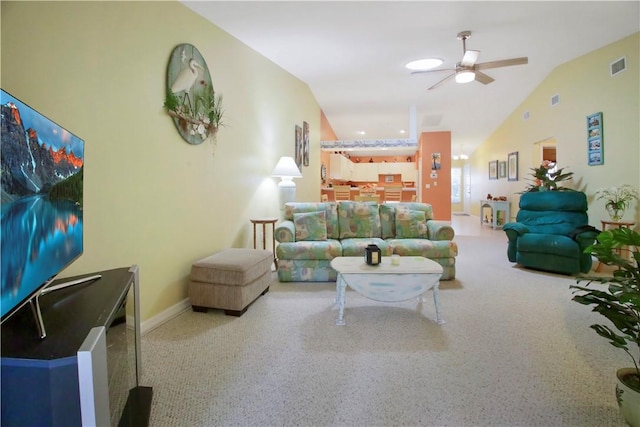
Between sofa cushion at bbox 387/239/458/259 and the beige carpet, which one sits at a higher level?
sofa cushion at bbox 387/239/458/259

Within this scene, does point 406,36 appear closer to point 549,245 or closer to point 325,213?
point 325,213

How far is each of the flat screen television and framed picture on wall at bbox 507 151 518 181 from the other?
838 centimetres

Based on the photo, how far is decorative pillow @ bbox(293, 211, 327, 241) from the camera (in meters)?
3.82

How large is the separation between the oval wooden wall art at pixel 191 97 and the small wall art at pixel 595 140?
5.17 metres

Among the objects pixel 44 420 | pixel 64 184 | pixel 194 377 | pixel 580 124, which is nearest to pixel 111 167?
pixel 64 184

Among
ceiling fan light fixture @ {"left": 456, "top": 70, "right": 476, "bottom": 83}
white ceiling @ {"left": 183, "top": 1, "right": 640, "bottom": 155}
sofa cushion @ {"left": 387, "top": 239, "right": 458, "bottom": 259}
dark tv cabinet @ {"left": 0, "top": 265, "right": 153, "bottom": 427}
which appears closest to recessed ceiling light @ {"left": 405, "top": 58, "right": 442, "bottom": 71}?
white ceiling @ {"left": 183, "top": 1, "right": 640, "bottom": 155}

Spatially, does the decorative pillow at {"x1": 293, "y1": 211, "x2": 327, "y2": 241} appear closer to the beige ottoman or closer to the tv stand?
the beige ottoman

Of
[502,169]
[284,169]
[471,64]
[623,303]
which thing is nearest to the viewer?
[623,303]

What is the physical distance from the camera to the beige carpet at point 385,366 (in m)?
1.52

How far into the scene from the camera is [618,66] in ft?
13.7

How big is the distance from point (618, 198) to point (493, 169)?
5.21 meters

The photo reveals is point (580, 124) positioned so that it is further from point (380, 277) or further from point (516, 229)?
point (380, 277)

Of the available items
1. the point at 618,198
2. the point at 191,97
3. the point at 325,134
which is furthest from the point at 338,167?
the point at 191,97

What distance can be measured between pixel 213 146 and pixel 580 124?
215 inches
